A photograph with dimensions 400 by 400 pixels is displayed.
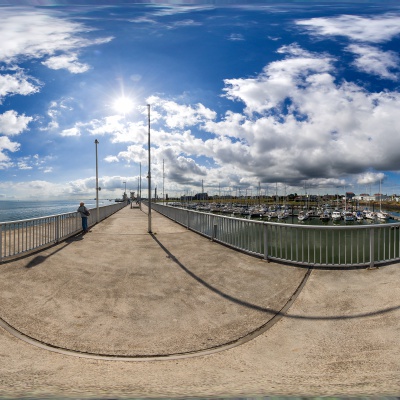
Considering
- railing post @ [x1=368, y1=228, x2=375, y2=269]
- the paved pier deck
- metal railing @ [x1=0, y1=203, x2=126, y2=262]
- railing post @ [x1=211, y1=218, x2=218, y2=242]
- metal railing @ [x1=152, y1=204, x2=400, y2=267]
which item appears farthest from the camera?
railing post @ [x1=211, y1=218, x2=218, y2=242]

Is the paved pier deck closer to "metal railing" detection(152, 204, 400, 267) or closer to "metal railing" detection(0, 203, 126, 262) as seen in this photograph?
"metal railing" detection(152, 204, 400, 267)

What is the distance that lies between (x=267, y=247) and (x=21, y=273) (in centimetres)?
604

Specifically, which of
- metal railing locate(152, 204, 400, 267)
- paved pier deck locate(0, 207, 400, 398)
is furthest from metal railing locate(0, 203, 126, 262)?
metal railing locate(152, 204, 400, 267)

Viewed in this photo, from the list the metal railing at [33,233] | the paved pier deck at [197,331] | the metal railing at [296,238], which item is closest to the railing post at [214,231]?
the metal railing at [296,238]

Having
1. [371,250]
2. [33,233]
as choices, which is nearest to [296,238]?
[371,250]

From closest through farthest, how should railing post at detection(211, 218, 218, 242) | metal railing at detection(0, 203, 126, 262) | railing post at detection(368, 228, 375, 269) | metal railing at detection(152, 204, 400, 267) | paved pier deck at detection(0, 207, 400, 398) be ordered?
paved pier deck at detection(0, 207, 400, 398), railing post at detection(368, 228, 375, 269), metal railing at detection(152, 204, 400, 267), metal railing at detection(0, 203, 126, 262), railing post at detection(211, 218, 218, 242)

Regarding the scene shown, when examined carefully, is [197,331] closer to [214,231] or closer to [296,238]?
[296,238]

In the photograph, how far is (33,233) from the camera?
308 inches

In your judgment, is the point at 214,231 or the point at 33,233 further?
the point at 214,231

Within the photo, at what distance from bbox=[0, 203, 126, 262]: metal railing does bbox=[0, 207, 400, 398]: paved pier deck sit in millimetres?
682

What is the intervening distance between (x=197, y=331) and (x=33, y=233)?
21.5 feet

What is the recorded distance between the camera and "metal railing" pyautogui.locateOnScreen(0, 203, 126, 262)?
6.82m

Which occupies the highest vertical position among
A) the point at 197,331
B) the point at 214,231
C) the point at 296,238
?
the point at 296,238

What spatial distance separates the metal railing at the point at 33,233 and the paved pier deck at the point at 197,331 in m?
0.68
